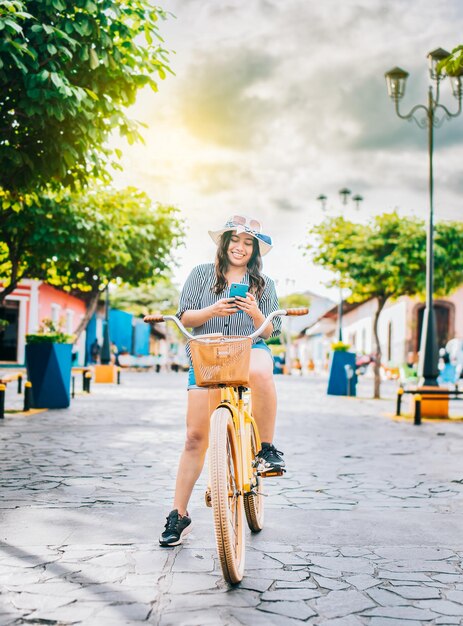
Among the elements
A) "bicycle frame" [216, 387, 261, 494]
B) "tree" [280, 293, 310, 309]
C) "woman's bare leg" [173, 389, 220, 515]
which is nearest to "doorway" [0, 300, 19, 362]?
"woman's bare leg" [173, 389, 220, 515]

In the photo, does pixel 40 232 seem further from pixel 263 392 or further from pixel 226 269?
pixel 263 392

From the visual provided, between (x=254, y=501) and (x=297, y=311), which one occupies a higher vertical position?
(x=297, y=311)

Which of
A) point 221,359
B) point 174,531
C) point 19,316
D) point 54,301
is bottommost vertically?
point 174,531

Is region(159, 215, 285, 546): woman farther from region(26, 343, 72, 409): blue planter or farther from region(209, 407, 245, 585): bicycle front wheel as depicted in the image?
region(26, 343, 72, 409): blue planter

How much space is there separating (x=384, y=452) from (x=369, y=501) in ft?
10.3

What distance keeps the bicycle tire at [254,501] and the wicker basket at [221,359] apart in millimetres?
541

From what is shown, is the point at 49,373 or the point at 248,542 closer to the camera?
the point at 248,542

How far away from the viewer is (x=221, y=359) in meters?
3.71

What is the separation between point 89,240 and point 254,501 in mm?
14302

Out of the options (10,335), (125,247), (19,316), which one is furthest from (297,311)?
(10,335)

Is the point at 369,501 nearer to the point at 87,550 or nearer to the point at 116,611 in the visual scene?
the point at 87,550

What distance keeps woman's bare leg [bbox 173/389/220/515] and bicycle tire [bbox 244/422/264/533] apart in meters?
0.25

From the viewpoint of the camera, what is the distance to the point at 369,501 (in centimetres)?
595

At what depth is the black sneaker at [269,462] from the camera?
14.2ft
